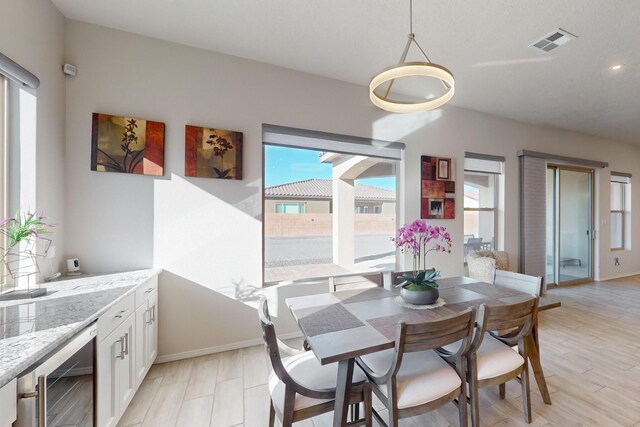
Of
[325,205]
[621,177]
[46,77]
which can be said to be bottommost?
[325,205]

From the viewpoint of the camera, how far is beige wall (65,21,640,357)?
2.30m

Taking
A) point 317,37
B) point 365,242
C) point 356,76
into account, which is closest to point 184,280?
point 365,242

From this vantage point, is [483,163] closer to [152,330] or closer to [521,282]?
[521,282]

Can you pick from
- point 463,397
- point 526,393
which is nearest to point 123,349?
point 463,397

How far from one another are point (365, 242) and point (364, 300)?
1.67 m

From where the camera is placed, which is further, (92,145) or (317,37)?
(317,37)

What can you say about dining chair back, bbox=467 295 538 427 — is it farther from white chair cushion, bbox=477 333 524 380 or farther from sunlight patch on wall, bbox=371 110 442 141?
sunlight patch on wall, bbox=371 110 442 141

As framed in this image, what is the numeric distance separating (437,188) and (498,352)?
249cm

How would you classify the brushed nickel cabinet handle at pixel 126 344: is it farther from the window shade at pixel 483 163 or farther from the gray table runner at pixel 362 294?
the window shade at pixel 483 163

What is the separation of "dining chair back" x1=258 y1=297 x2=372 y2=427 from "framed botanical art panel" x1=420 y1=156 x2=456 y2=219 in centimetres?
272

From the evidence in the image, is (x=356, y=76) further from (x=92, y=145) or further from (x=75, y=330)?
(x=75, y=330)

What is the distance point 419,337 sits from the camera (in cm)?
127

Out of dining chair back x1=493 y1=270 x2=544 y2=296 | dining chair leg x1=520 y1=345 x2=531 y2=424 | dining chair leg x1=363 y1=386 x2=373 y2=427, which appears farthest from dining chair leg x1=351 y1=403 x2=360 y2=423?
dining chair back x1=493 y1=270 x2=544 y2=296

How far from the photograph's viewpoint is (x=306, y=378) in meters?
1.45
